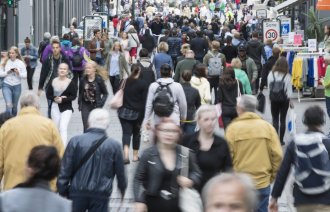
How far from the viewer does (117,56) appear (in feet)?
76.7

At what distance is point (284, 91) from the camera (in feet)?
57.2

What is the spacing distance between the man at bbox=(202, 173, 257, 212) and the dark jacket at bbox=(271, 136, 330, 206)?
3.58 meters

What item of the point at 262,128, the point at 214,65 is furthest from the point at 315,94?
the point at 262,128

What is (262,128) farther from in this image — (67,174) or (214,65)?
(214,65)

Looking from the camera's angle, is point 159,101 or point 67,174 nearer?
point 67,174

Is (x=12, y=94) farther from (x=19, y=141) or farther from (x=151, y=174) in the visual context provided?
(x=151, y=174)

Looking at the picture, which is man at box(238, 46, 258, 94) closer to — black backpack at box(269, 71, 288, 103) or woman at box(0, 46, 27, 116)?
black backpack at box(269, 71, 288, 103)

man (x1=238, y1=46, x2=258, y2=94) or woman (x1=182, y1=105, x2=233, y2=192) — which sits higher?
man (x1=238, y1=46, x2=258, y2=94)

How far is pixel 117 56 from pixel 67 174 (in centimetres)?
1394

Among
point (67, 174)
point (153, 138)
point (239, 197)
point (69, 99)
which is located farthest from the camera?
point (69, 99)

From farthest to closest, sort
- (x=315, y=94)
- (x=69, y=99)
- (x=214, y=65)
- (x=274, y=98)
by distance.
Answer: (x=315, y=94) < (x=214, y=65) < (x=274, y=98) < (x=69, y=99)

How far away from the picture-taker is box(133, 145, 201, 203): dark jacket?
8414 millimetres

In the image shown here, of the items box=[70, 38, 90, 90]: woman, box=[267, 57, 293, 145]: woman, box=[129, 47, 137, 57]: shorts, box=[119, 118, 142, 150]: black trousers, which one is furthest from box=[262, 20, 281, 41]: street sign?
box=[119, 118, 142, 150]: black trousers

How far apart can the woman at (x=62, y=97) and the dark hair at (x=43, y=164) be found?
27.0 ft
